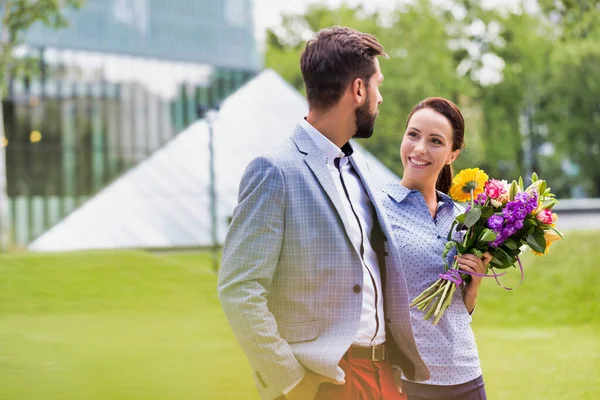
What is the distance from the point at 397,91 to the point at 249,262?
2534 cm

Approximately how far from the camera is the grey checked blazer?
2055 millimetres

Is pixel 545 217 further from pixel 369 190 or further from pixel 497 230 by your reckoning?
pixel 369 190

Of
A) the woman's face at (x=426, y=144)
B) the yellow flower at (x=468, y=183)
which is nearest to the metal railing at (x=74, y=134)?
the yellow flower at (x=468, y=183)

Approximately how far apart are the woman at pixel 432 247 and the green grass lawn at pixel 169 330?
17.0 ft

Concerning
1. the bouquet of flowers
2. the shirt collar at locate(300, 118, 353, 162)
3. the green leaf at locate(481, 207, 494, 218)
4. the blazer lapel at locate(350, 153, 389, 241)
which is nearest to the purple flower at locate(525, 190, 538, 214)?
the bouquet of flowers

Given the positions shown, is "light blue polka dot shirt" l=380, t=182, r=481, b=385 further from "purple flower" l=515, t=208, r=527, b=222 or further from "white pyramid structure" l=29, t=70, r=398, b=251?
"white pyramid structure" l=29, t=70, r=398, b=251

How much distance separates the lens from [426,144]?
2832 millimetres

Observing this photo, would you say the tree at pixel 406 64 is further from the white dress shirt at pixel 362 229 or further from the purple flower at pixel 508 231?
the white dress shirt at pixel 362 229

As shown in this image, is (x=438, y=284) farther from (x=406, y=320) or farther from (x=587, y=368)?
(x=587, y=368)

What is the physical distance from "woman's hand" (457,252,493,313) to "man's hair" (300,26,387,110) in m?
0.80

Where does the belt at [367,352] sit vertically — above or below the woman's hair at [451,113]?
below

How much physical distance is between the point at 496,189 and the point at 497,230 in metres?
0.19

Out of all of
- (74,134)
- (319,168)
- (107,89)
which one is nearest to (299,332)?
(319,168)

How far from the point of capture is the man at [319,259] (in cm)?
207
